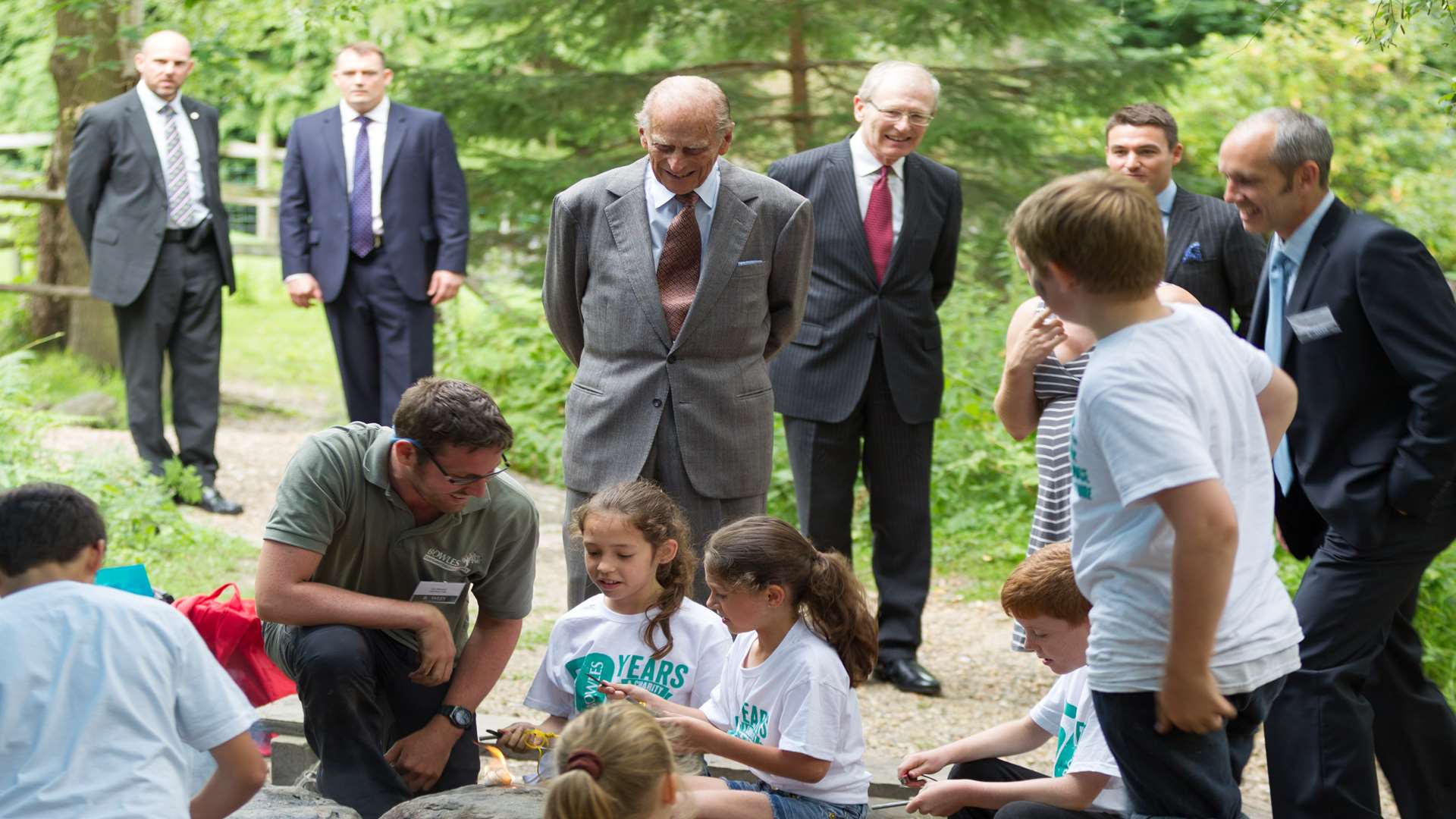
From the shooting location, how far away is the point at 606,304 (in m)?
3.70

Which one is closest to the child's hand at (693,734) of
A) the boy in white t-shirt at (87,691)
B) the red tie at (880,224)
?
the boy in white t-shirt at (87,691)

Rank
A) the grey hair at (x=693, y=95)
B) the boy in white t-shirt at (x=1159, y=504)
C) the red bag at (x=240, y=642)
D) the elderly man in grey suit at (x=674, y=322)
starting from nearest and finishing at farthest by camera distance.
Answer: the boy in white t-shirt at (x=1159, y=504) → the red bag at (x=240, y=642) → the grey hair at (x=693, y=95) → the elderly man in grey suit at (x=674, y=322)

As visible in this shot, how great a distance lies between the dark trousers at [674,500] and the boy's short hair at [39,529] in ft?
5.10

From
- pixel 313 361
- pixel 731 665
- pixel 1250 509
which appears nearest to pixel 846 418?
pixel 731 665

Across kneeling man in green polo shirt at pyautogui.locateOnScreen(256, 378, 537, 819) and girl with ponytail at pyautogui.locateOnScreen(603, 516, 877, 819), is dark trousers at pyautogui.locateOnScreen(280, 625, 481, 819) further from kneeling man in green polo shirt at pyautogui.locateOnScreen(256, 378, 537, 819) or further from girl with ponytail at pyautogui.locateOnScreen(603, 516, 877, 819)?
girl with ponytail at pyautogui.locateOnScreen(603, 516, 877, 819)

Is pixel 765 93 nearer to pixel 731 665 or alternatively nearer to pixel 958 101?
pixel 958 101

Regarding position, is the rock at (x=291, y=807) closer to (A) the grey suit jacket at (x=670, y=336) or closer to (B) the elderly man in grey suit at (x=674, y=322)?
(B) the elderly man in grey suit at (x=674, y=322)

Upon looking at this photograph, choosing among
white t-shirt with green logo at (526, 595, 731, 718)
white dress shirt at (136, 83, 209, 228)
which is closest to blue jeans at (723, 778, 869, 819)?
white t-shirt with green logo at (526, 595, 731, 718)

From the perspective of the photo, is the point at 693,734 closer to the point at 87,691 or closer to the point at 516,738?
the point at 516,738

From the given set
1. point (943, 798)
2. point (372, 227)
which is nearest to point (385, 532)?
point (943, 798)

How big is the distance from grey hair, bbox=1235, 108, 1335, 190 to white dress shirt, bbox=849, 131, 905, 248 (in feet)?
5.04

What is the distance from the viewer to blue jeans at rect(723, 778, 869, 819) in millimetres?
2822

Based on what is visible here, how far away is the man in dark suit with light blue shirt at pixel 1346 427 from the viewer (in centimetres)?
284

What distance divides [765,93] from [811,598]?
5.48 metres
